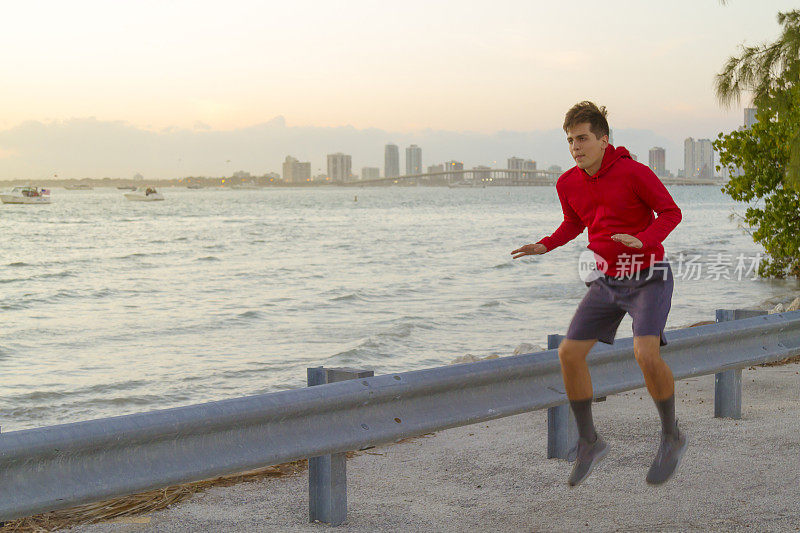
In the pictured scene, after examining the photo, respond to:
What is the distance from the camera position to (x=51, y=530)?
4098 mm

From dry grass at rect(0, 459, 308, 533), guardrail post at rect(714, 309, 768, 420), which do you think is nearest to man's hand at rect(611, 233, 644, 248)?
dry grass at rect(0, 459, 308, 533)

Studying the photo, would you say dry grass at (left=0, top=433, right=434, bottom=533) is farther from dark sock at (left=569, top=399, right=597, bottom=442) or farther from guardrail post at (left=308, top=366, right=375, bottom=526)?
dark sock at (left=569, top=399, right=597, bottom=442)

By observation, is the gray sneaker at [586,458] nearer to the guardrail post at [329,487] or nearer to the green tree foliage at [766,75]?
the guardrail post at [329,487]

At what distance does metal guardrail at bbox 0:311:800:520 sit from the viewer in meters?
3.19

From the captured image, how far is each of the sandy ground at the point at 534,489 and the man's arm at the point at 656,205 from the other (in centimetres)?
136

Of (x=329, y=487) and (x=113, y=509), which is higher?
(x=329, y=487)

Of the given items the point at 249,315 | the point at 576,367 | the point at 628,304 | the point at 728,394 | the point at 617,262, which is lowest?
the point at 249,315

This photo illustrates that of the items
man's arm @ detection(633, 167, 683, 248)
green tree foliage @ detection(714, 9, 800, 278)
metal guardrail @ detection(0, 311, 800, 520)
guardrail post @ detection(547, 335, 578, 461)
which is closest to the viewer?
metal guardrail @ detection(0, 311, 800, 520)

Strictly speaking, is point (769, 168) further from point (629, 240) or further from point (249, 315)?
point (629, 240)

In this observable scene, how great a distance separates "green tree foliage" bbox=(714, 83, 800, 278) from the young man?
1415 centimetres

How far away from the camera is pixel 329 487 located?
417cm

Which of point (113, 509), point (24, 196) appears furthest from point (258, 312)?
point (24, 196)

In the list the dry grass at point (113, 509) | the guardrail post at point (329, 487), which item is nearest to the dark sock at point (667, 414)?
the guardrail post at point (329, 487)

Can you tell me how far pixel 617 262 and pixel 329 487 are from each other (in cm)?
173
